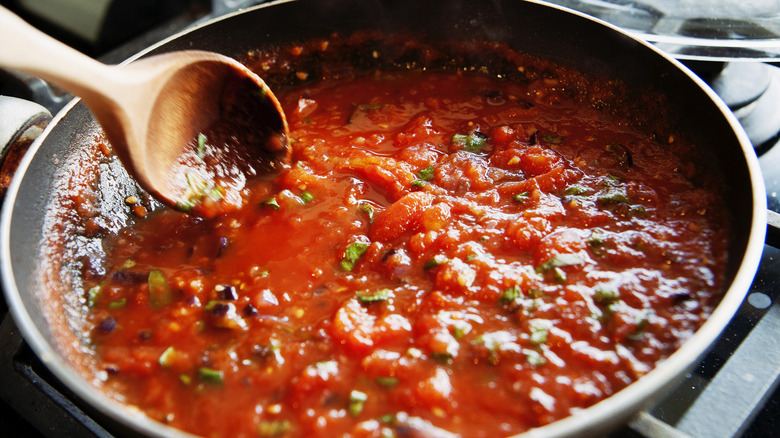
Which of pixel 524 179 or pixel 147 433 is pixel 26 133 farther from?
pixel 524 179

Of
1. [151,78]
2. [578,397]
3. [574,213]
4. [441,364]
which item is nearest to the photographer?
[578,397]

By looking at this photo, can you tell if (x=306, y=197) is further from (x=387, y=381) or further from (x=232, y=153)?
(x=387, y=381)

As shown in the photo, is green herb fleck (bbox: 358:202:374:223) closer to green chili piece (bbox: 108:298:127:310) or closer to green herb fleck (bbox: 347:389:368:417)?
green herb fleck (bbox: 347:389:368:417)

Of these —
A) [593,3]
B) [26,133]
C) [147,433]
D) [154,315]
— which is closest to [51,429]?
[154,315]

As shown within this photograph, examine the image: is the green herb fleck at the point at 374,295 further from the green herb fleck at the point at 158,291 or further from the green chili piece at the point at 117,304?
the green chili piece at the point at 117,304

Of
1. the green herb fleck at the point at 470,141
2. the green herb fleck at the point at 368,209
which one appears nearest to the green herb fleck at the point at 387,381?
the green herb fleck at the point at 368,209

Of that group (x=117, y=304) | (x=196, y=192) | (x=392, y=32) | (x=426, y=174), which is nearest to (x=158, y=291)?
(x=117, y=304)
